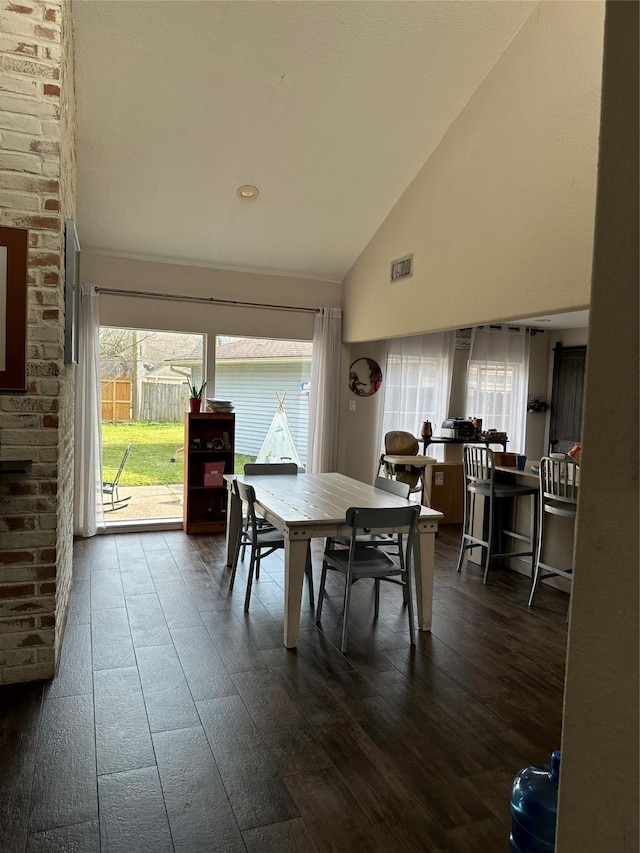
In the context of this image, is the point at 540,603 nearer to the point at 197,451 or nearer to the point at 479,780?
the point at 479,780

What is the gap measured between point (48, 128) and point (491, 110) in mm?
2645

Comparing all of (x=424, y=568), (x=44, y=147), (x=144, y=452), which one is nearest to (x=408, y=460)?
(x=424, y=568)

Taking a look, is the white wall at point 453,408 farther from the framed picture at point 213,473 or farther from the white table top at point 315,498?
the white table top at point 315,498

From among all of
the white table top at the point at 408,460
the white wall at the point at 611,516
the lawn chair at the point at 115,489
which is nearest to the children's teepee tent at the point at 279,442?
the white table top at the point at 408,460

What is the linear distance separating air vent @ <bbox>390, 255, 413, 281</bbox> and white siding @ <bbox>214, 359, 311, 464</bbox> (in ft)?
5.08

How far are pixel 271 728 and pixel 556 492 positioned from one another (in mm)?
2337

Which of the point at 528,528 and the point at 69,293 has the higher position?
the point at 69,293

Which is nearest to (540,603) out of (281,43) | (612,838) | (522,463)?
(522,463)

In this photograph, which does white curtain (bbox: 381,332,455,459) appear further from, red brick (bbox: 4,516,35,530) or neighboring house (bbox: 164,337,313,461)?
red brick (bbox: 4,516,35,530)

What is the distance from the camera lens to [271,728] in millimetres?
2377

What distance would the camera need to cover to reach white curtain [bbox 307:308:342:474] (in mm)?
5918

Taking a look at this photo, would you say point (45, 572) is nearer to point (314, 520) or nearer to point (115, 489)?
point (314, 520)

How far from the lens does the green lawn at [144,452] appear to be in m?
5.45

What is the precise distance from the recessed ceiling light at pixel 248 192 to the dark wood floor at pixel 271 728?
3046 millimetres
